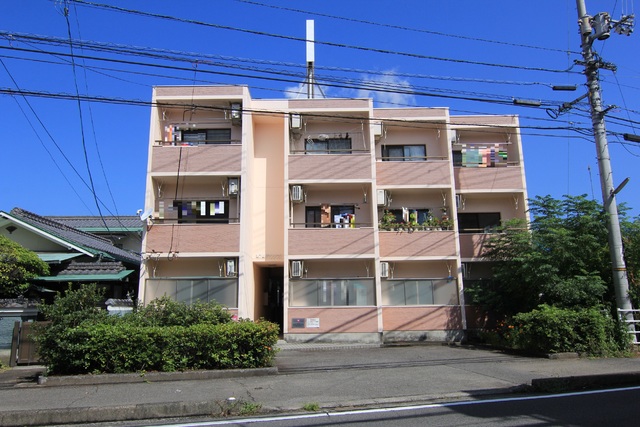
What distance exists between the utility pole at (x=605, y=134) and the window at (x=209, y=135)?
13677 millimetres

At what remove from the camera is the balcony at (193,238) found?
723 inches

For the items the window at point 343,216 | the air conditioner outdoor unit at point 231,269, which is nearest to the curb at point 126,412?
the air conditioner outdoor unit at point 231,269

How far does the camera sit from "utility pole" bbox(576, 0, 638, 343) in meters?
13.9

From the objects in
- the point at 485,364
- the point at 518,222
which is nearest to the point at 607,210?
the point at 518,222

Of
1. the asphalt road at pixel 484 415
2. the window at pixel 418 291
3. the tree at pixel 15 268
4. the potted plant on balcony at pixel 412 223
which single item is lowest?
the asphalt road at pixel 484 415

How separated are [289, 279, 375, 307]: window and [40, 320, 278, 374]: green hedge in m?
7.38

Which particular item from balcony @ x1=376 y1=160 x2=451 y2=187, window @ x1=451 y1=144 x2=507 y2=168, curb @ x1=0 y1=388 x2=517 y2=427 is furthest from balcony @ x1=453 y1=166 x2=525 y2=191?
curb @ x1=0 y1=388 x2=517 y2=427

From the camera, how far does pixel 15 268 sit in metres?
14.5

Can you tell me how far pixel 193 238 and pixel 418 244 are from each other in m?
9.15

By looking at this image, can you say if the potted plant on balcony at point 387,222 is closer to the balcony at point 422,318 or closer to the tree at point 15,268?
the balcony at point 422,318

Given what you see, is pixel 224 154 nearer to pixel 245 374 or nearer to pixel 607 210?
pixel 245 374

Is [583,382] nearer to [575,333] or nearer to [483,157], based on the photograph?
[575,333]

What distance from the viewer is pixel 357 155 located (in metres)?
19.9

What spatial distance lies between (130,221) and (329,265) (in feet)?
43.2
